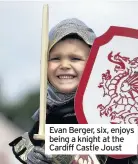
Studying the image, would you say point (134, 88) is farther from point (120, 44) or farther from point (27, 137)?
point (27, 137)

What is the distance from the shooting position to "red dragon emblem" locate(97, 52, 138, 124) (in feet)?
5.26

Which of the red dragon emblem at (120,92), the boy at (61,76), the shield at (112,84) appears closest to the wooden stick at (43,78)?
the boy at (61,76)

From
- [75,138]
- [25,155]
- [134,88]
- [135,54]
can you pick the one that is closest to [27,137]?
[25,155]

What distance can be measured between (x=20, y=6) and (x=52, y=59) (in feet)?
1.18

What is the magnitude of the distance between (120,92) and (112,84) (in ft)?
0.21

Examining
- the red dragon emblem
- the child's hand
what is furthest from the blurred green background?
the red dragon emblem

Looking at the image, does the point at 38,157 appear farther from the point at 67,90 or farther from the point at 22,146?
the point at 67,90

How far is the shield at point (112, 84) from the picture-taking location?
160 centimetres

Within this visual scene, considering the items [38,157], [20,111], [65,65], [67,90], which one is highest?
[65,65]

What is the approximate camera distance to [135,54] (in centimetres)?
160

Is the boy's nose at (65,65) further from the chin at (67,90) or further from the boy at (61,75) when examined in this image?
the chin at (67,90)

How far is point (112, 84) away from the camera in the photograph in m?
1.61
